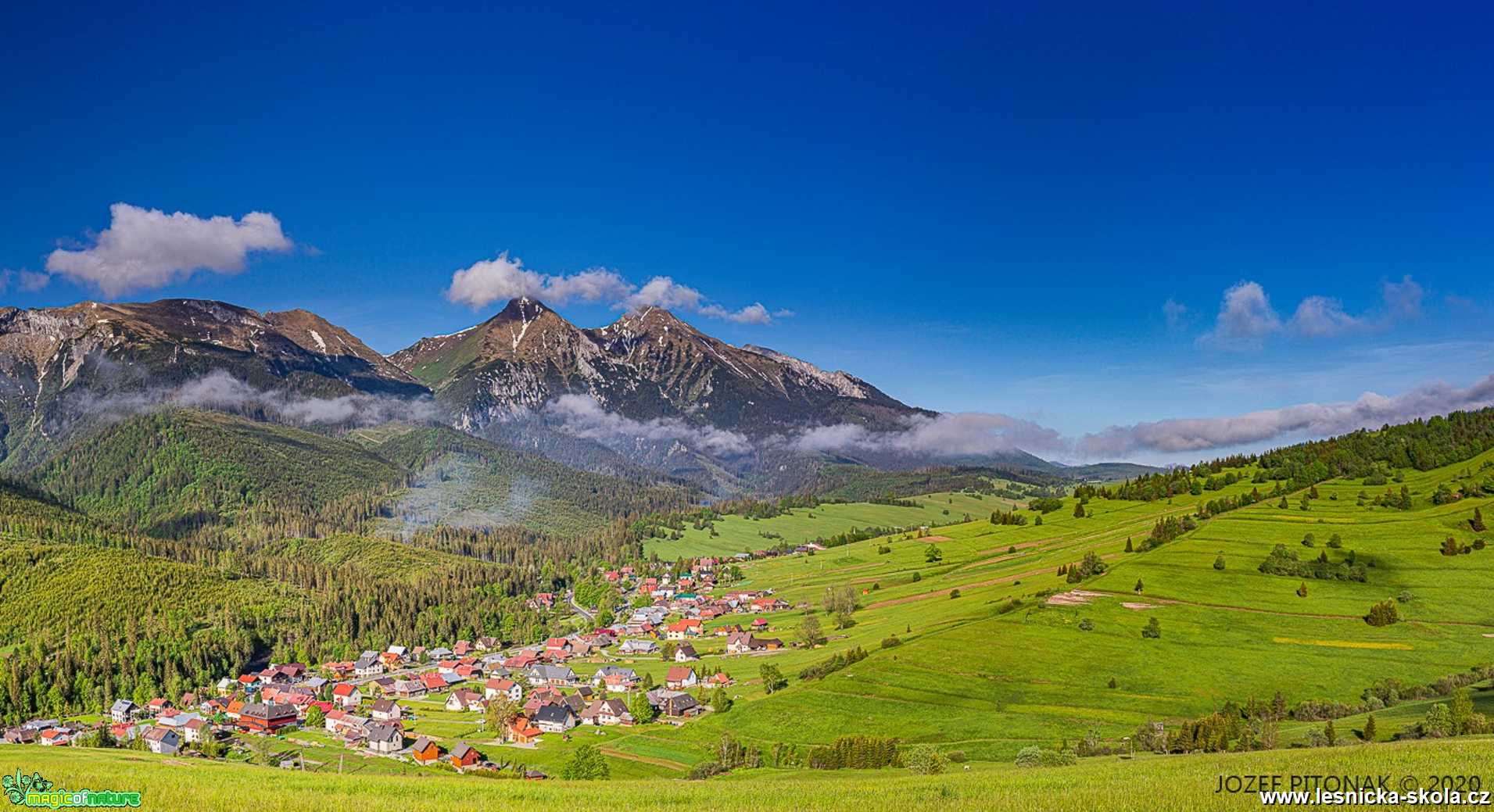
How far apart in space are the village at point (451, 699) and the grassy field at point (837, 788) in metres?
43.5

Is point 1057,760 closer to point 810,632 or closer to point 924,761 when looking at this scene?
point 924,761

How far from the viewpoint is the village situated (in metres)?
95.2

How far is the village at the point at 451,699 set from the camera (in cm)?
9519

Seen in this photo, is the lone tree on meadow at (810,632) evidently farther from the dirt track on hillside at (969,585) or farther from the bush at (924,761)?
the bush at (924,761)

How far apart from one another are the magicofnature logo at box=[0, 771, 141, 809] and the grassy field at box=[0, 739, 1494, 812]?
2.16 ft

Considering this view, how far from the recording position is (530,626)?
185375 millimetres

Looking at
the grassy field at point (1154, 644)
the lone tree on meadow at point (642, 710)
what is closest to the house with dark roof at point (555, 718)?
the lone tree on meadow at point (642, 710)

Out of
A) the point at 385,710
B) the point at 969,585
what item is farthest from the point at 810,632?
the point at 385,710

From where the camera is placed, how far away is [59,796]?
24688 millimetres

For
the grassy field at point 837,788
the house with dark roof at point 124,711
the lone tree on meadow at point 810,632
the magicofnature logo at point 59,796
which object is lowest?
the house with dark roof at point 124,711

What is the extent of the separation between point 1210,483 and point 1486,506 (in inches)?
2677

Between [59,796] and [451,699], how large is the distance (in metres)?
105

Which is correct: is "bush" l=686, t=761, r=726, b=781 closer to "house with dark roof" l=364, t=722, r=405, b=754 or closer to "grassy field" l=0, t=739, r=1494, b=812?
"grassy field" l=0, t=739, r=1494, b=812

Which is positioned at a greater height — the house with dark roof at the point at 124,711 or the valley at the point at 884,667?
the valley at the point at 884,667
